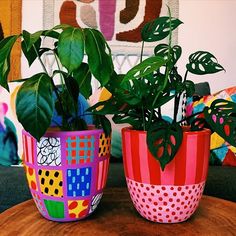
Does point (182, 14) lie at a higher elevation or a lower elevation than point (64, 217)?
higher

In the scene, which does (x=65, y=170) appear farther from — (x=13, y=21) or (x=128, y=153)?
(x=13, y=21)

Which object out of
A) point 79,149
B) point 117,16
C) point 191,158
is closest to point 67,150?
point 79,149

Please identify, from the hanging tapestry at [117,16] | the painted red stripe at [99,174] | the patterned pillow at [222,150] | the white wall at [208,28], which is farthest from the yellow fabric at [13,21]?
the painted red stripe at [99,174]

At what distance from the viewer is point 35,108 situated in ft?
1.73

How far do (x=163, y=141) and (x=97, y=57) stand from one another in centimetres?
18

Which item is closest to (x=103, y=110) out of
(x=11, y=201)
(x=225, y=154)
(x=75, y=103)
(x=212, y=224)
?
(x=75, y=103)

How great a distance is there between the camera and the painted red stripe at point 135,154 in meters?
0.63

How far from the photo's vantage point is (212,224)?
Answer: 659 millimetres

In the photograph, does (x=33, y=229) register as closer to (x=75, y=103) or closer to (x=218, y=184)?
(x=75, y=103)

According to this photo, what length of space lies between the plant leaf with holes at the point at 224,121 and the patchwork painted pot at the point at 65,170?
0.70 ft

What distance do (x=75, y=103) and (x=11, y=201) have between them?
0.66 meters

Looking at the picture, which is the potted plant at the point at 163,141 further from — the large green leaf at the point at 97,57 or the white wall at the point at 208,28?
the white wall at the point at 208,28

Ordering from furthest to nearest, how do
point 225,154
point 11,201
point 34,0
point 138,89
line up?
point 34,0 < point 225,154 < point 11,201 < point 138,89

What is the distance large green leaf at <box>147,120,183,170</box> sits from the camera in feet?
1.90
